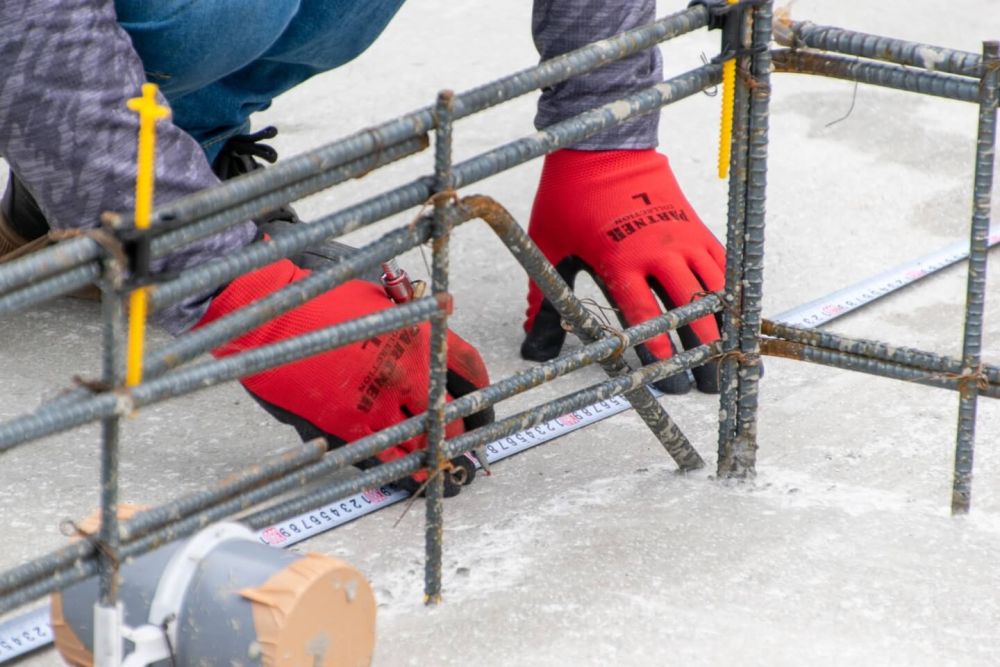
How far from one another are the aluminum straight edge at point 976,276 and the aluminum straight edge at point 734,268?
262mm

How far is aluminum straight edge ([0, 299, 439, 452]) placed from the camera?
1.23m

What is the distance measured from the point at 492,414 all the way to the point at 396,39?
212 centimetres

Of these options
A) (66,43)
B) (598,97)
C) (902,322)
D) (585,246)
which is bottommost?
(902,322)

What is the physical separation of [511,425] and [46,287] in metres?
0.64

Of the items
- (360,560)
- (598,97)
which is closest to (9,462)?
(360,560)

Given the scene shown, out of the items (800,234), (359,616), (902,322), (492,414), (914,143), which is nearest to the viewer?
(359,616)

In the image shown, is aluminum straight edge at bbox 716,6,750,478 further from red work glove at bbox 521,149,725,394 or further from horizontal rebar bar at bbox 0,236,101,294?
horizontal rebar bar at bbox 0,236,101,294

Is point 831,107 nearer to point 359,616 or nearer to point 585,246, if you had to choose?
point 585,246

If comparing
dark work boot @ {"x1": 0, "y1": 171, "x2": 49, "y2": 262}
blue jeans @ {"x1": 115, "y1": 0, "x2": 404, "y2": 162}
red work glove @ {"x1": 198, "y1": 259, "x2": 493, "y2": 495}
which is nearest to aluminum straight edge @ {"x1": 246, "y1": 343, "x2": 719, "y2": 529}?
red work glove @ {"x1": 198, "y1": 259, "x2": 493, "y2": 495}

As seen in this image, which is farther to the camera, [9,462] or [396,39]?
[396,39]

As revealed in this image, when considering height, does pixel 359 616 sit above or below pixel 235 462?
above

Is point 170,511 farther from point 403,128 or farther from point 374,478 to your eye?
point 403,128

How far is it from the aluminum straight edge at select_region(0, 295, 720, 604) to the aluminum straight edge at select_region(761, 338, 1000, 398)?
0.10m

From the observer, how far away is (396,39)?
3980mm
